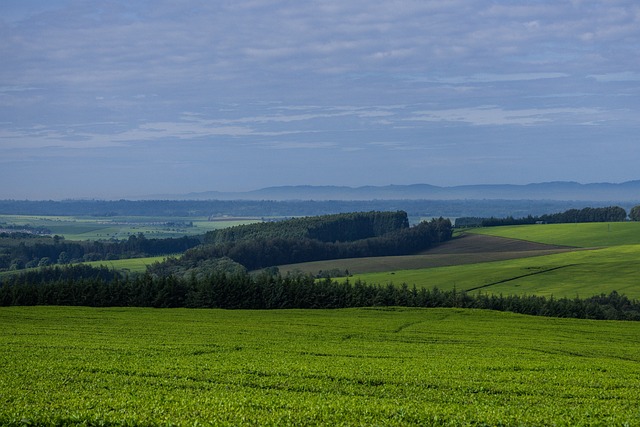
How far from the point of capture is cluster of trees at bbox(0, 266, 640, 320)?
88.4 metres

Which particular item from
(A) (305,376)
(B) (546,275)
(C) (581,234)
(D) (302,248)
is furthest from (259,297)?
(C) (581,234)

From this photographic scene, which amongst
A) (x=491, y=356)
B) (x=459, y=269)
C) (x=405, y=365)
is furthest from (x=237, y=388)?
(x=459, y=269)

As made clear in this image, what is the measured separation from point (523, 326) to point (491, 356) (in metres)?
30.1

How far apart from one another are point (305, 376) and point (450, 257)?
133 metres

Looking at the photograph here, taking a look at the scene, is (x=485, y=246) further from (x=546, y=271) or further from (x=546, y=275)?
(x=546, y=275)

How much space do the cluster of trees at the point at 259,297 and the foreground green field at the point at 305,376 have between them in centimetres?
2880

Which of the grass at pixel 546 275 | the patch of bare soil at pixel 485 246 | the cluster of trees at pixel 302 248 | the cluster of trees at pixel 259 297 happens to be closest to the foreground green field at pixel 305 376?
the cluster of trees at pixel 259 297

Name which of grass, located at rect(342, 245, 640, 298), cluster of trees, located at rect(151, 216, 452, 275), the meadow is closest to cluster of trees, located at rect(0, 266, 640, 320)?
grass, located at rect(342, 245, 640, 298)

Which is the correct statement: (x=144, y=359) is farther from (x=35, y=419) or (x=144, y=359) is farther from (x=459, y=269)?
(x=459, y=269)

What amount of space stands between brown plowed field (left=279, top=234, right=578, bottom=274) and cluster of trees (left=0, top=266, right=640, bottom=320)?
48.5 meters

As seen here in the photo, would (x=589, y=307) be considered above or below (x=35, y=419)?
below

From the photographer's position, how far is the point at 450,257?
158m

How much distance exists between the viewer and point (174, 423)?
17.7 meters

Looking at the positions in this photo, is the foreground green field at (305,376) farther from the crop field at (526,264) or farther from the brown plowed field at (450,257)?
the brown plowed field at (450,257)
